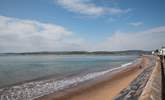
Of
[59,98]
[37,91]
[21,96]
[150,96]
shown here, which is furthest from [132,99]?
[37,91]

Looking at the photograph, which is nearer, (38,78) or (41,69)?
(38,78)

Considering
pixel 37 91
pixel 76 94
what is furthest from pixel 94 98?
pixel 37 91

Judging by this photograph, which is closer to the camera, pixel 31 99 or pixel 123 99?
pixel 123 99

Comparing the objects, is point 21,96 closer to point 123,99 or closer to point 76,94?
point 76,94

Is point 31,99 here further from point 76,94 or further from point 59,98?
point 76,94

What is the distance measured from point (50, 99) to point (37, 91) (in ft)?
8.23

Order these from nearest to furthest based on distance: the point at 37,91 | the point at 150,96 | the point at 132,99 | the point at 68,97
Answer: the point at 150,96 → the point at 132,99 → the point at 68,97 → the point at 37,91

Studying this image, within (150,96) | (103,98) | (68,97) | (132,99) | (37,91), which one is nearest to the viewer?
(150,96)

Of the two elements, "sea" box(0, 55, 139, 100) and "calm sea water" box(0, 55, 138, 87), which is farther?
"calm sea water" box(0, 55, 138, 87)

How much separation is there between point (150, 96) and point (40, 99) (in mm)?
8522

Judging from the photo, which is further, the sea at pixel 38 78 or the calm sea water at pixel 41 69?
the calm sea water at pixel 41 69

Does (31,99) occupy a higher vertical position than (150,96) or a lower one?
lower

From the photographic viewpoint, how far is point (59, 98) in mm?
10773

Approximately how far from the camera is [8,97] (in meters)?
11.0
